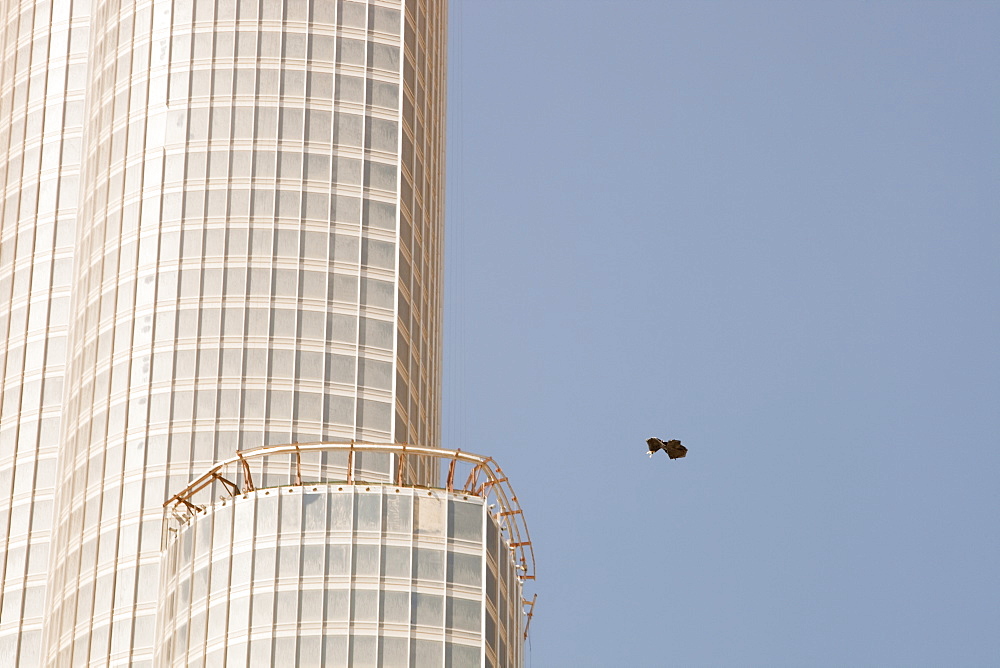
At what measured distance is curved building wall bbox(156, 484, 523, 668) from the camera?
496 ft

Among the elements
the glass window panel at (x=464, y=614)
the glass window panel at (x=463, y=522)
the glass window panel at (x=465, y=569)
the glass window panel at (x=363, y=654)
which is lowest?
the glass window panel at (x=363, y=654)

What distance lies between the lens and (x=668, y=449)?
138375 millimetres

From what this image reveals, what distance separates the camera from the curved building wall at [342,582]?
151 m

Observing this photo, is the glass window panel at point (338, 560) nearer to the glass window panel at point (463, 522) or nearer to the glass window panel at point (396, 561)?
the glass window panel at point (396, 561)

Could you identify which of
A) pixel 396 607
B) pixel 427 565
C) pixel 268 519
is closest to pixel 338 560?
pixel 396 607

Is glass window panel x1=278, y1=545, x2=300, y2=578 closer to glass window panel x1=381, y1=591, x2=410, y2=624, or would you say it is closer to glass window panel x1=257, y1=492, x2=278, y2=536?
glass window panel x1=257, y1=492, x2=278, y2=536

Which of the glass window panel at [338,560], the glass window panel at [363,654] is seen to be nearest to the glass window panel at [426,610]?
the glass window panel at [363,654]

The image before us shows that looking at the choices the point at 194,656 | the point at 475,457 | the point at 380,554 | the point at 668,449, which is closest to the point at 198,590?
the point at 194,656

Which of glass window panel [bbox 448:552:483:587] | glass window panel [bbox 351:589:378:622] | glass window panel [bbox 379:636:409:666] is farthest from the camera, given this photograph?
glass window panel [bbox 448:552:483:587]

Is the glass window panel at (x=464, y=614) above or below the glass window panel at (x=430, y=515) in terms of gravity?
below

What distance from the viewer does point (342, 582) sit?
152 m

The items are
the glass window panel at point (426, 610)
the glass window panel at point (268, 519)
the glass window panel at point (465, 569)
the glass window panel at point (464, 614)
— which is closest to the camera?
the glass window panel at point (426, 610)

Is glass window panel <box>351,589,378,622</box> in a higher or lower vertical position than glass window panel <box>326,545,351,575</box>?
lower

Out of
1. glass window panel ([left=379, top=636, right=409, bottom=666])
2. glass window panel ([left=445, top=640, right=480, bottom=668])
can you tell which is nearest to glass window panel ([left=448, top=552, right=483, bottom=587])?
glass window panel ([left=445, top=640, right=480, bottom=668])
